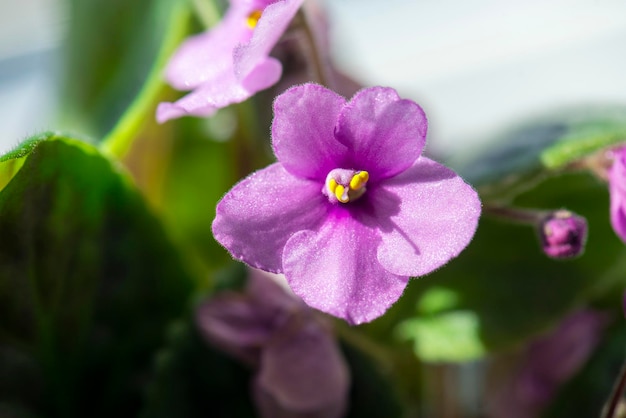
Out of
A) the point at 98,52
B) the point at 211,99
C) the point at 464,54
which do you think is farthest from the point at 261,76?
the point at 464,54

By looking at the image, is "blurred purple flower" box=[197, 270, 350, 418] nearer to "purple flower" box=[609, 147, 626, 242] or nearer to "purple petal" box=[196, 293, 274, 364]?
"purple petal" box=[196, 293, 274, 364]

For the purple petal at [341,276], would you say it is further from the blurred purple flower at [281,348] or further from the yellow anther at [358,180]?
the blurred purple flower at [281,348]

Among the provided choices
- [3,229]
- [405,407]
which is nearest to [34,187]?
[3,229]

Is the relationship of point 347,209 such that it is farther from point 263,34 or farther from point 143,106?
point 143,106

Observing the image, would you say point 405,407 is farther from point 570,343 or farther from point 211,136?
point 211,136

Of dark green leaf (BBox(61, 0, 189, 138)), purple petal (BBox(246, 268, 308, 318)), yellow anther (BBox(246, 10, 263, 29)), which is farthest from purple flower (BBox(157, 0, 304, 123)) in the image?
dark green leaf (BBox(61, 0, 189, 138))

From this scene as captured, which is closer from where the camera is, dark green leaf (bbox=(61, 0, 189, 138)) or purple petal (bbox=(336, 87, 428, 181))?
purple petal (bbox=(336, 87, 428, 181))

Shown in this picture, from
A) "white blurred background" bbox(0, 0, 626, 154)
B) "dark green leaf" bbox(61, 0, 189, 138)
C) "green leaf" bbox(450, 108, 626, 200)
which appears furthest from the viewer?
"white blurred background" bbox(0, 0, 626, 154)
